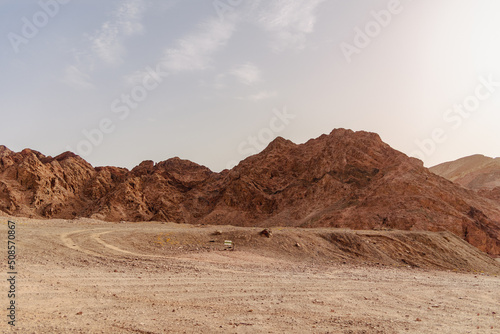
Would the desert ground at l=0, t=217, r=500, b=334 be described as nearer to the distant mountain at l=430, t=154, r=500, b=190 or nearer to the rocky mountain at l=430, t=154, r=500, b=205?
the rocky mountain at l=430, t=154, r=500, b=205

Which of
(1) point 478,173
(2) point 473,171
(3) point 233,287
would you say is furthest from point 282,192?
(2) point 473,171

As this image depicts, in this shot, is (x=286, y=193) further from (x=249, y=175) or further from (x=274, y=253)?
Answer: (x=274, y=253)

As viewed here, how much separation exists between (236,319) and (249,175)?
61085 millimetres

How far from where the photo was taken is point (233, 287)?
521 inches

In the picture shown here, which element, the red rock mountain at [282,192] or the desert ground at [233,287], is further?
the red rock mountain at [282,192]

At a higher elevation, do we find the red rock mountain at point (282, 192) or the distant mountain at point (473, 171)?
the distant mountain at point (473, 171)

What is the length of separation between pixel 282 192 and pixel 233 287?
52.1 metres

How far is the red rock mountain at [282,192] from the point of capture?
45.0m

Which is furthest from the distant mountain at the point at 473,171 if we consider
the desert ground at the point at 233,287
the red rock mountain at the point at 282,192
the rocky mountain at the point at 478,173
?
the desert ground at the point at 233,287

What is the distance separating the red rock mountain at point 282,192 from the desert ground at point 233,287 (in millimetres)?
18973

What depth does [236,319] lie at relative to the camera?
9273 millimetres

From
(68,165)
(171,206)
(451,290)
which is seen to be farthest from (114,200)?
(451,290)

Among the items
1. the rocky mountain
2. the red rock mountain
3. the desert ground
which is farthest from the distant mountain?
the desert ground

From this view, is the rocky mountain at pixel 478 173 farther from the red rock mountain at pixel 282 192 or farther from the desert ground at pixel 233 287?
the desert ground at pixel 233 287
